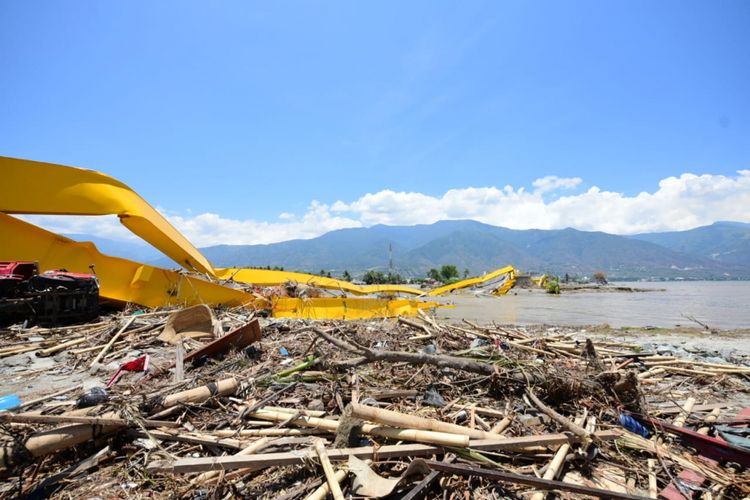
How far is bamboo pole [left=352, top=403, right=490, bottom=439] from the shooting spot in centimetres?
271

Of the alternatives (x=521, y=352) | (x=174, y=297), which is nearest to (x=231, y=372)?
(x=521, y=352)

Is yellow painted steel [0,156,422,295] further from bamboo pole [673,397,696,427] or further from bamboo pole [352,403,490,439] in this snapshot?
bamboo pole [673,397,696,427]

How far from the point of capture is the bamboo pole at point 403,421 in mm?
2711

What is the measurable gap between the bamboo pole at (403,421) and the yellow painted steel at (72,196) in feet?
28.0

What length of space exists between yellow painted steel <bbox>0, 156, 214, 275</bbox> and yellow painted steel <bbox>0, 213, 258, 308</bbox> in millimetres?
550

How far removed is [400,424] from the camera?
273 centimetres

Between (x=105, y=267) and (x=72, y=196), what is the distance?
1.85 meters

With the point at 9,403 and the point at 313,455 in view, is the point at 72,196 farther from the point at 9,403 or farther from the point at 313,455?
the point at 313,455

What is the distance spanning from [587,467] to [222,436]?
310 centimetres

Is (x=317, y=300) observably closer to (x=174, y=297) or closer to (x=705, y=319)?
(x=174, y=297)

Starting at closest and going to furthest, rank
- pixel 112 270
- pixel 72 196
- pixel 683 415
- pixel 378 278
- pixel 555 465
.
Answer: pixel 555 465 → pixel 683 415 → pixel 72 196 → pixel 112 270 → pixel 378 278

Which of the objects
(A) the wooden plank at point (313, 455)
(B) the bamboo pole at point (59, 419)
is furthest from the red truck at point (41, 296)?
(A) the wooden plank at point (313, 455)

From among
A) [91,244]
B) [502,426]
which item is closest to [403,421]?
[502,426]

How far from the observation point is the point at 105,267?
25.8ft
